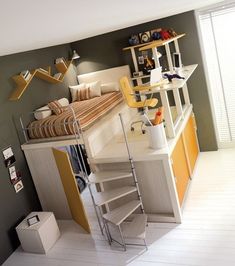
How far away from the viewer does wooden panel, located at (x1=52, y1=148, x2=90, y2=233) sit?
3.97 m

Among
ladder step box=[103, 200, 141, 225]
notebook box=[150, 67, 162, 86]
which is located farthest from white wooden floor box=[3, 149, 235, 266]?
notebook box=[150, 67, 162, 86]

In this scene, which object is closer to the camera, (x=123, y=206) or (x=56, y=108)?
(x=123, y=206)

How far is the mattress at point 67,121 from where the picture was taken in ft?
13.8

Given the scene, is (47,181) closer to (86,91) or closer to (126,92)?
(126,92)

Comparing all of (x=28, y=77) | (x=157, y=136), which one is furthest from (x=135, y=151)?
(x=28, y=77)

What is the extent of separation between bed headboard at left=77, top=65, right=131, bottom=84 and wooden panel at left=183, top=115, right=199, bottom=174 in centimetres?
138

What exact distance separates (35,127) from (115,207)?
1525 mm

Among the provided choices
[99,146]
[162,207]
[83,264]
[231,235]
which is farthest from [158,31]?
[83,264]

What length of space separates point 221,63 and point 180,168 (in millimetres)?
2025

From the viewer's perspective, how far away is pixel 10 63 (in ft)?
14.6

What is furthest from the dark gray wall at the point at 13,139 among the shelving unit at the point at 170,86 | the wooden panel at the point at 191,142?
the wooden panel at the point at 191,142

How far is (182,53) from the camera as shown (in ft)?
17.5

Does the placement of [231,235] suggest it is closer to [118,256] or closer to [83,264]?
[118,256]

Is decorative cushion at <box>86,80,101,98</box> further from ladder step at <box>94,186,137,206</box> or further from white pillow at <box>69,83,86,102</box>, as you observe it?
ladder step at <box>94,186,137,206</box>
